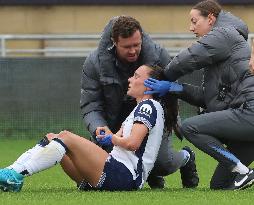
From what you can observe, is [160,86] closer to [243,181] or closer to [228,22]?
[228,22]

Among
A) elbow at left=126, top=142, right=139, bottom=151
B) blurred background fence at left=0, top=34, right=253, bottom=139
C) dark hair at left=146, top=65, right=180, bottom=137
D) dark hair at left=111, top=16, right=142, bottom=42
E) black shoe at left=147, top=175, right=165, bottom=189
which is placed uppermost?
dark hair at left=111, top=16, right=142, bottom=42

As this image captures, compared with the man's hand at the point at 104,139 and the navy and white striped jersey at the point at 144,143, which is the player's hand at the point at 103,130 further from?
the navy and white striped jersey at the point at 144,143

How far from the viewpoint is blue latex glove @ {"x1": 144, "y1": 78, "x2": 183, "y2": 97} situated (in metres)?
9.91

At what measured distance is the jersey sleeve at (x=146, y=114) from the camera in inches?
378

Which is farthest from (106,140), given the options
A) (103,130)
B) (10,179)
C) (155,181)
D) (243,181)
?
(155,181)

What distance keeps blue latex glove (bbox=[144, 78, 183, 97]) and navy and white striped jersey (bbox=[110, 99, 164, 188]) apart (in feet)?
0.55

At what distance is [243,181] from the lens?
9883 millimetres

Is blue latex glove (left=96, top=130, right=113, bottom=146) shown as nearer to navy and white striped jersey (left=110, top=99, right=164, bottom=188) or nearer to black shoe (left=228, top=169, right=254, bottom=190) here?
navy and white striped jersey (left=110, top=99, right=164, bottom=188)

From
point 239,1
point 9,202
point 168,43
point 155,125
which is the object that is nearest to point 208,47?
point 155,125

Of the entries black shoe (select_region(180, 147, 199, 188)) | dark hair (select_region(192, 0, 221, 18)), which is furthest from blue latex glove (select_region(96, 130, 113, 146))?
dark hair (select_region(192, 0, 221, 18))

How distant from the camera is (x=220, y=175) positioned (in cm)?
1035

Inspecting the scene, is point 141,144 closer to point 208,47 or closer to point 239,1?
point 208,47

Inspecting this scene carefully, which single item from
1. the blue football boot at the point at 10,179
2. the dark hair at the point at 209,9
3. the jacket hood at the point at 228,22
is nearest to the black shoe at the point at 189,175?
the jacket hood at the point at 228,22

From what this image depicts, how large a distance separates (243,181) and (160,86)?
38.7 inches
